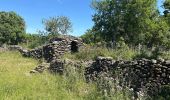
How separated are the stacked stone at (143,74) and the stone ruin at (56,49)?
7992 mm

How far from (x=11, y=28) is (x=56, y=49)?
4644 cm

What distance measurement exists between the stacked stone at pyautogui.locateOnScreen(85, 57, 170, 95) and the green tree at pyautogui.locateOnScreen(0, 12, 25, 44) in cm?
5169

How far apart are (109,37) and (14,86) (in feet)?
86.6

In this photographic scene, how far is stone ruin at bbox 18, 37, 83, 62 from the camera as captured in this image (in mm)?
19391

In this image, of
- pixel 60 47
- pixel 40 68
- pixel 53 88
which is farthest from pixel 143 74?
pixel 60 47

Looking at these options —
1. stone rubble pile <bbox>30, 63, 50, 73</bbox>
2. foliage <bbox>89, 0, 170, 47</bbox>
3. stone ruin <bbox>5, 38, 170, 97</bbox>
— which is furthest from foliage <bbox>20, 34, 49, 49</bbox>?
stone ruin <bbox>5, 38, 170, 97</bbox>

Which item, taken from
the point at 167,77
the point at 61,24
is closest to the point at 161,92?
the point at 167,77

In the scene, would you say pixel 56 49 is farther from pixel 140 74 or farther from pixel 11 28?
pixel 11 28

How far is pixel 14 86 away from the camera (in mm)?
10727

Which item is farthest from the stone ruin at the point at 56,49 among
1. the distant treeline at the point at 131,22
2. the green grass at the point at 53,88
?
the distant treeline at the point at 131,22

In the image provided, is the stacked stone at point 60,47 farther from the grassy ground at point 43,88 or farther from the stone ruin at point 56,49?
the grassy ground at point 43,88

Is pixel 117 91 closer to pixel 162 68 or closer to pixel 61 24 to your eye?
pixel 162 68

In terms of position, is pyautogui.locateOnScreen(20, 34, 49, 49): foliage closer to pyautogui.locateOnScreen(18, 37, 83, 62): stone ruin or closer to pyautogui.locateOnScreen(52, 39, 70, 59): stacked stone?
pyautogui.locateOnScreen(18, 37, 83, 62): stone ruin

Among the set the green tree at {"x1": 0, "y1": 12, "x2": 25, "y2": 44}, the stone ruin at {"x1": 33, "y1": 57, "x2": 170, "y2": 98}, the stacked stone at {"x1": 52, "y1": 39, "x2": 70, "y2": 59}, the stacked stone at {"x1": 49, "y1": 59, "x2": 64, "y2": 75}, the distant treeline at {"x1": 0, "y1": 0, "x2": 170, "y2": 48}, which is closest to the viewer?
the stone ruin at {"x1": 33, "y1": 57, "x2": 170, "y2": 98}
